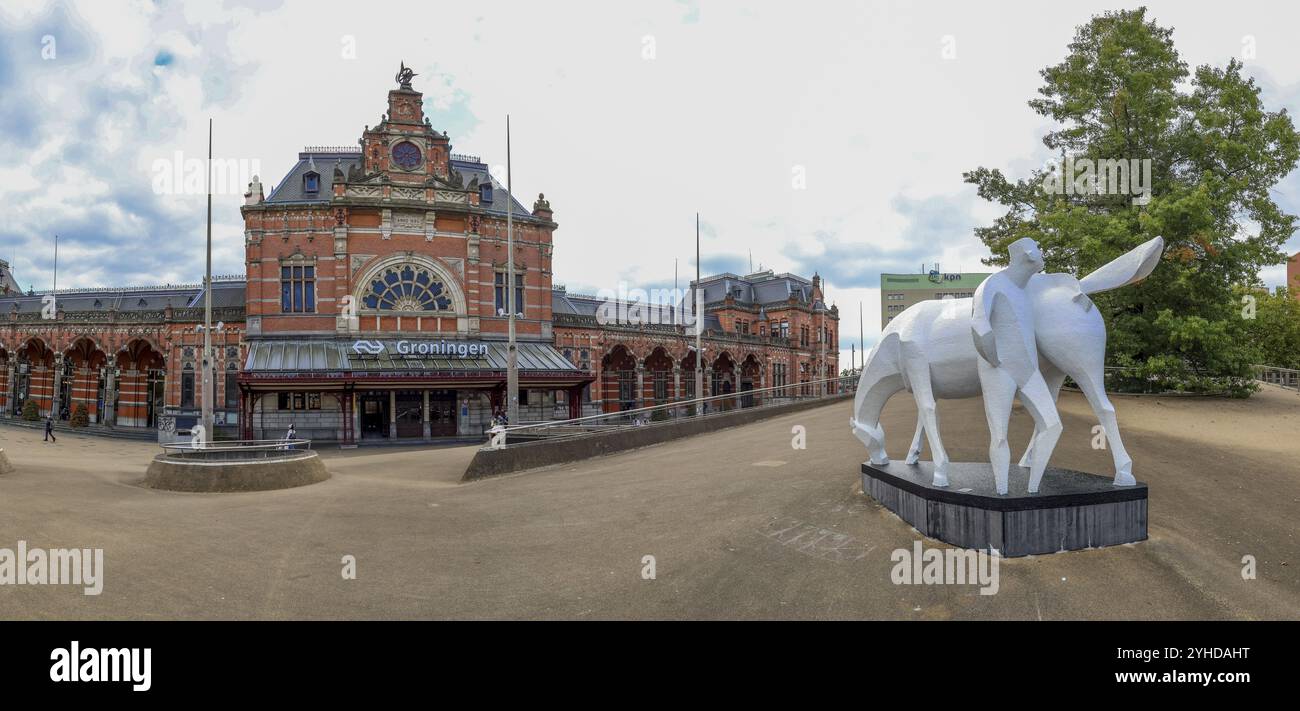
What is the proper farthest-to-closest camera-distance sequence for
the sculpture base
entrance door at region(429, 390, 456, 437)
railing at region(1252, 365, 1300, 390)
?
entrance door at region(429, 390, 456, 437), railing at region(1252, 365, 1300, 390), the sculpture base

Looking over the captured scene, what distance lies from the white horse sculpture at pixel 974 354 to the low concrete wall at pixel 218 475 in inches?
539

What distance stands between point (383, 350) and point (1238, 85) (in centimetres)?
3753

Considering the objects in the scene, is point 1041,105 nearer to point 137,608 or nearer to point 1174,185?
point 1174,185

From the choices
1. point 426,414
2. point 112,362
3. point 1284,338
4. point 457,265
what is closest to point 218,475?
point 426,414

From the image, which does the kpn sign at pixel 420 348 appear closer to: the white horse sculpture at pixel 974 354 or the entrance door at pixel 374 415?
the entrance door at pixel 374 415

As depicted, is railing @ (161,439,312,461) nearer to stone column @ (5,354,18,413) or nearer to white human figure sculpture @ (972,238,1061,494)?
white human figure sculpture @ (972,238,1061,494)

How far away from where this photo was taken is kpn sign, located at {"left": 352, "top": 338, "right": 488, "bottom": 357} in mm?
32438

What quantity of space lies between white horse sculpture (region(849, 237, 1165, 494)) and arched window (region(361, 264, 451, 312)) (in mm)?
30238

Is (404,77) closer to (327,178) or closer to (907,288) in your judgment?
(327,178)

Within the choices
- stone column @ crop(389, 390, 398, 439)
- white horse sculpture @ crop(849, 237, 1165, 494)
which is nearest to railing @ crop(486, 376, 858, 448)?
stone column @ crop(389, 390, 398, 439)

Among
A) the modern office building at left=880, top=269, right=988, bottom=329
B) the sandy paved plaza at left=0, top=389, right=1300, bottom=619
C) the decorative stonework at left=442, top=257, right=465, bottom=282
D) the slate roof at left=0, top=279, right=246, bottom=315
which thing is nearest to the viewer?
the sandy paved plaza at left=0, top=389, right=1300, bottom=619

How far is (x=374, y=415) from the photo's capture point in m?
33.6

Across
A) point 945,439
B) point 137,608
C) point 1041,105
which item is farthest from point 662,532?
point 1041,105

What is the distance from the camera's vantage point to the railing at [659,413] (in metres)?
17.9
